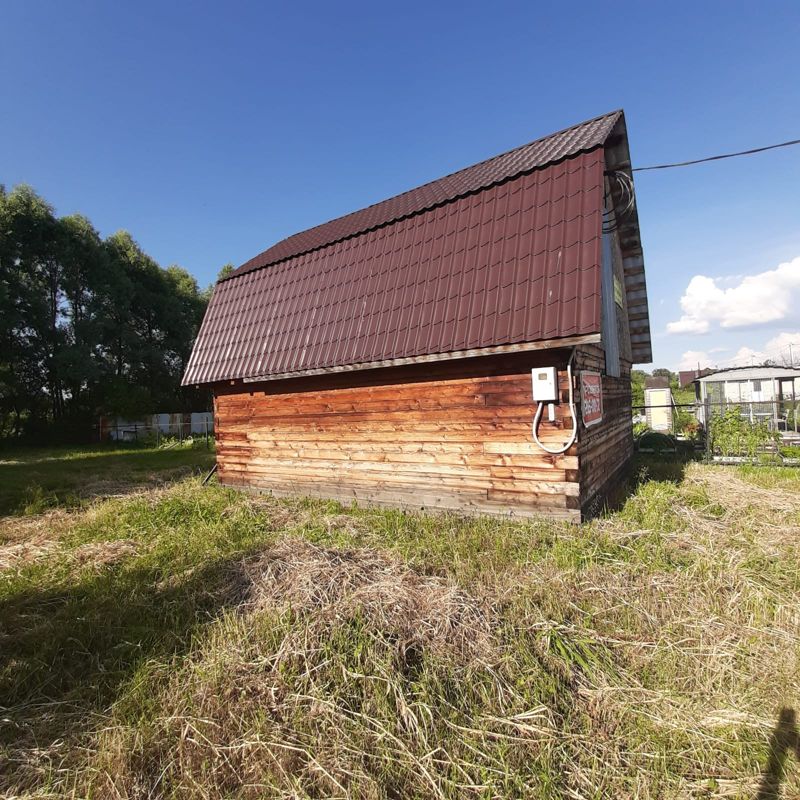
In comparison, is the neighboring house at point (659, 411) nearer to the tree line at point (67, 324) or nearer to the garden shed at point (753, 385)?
the garden shed at point (753, 385)

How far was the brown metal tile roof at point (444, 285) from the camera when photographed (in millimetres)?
5285

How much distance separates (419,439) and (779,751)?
486cm

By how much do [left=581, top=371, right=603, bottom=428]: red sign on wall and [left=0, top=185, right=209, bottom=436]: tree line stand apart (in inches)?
1012

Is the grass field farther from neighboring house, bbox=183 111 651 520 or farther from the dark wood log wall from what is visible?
neighboring house, bbox=183 111 651 520

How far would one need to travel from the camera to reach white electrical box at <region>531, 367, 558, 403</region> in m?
5.31

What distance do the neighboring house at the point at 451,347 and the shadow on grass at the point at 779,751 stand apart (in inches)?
117

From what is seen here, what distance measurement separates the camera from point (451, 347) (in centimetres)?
573

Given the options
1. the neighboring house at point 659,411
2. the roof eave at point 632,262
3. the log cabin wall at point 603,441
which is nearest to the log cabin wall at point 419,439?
the log cabin wall at point 603,441

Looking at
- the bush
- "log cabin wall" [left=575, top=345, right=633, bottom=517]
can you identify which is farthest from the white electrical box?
the bush

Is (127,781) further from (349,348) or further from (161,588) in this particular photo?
(349,348)

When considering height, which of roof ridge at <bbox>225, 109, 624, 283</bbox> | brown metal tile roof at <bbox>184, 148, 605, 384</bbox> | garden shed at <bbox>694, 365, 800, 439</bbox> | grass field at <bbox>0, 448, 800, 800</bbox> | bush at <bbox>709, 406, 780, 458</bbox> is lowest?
grass field at <bbox>0, 448, 800, 800</bbox>

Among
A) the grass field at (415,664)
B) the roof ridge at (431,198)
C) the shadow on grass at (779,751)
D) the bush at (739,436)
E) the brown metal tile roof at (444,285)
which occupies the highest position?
the roof ridge at (431,198)

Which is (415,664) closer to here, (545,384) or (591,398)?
(545,384)

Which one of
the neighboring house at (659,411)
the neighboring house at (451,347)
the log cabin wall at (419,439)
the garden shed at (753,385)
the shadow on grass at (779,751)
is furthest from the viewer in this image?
the neighboring house at (659,411)
